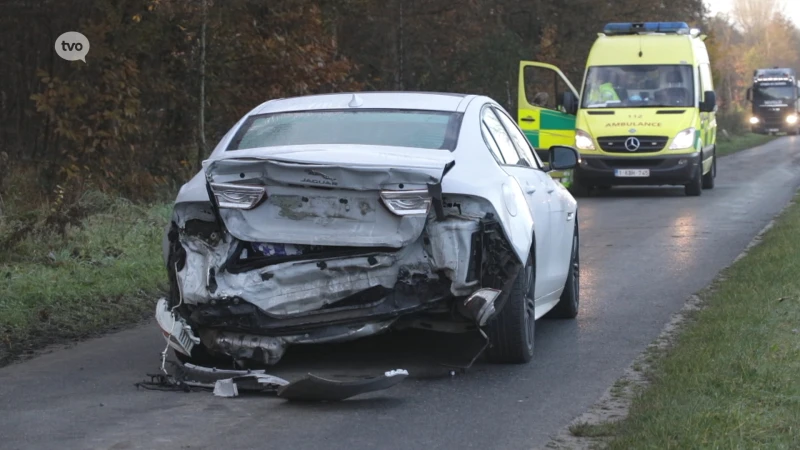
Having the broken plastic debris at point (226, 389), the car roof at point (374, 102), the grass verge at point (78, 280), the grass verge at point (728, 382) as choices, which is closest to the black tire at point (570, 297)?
the grass verge at point (728, 382)

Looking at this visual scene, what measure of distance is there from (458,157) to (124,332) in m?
2.89

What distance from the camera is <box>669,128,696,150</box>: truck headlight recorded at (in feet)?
75.5

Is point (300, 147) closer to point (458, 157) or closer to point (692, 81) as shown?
point (458, 157)

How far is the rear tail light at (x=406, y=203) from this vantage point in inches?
282

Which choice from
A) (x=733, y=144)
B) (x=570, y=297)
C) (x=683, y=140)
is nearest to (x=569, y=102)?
(x=683, y=140)

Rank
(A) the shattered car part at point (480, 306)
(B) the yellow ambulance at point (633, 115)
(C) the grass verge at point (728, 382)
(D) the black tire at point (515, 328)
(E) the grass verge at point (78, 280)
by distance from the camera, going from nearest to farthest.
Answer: (C) the grass verge at point (728, 382)
(A) the shattered car part at point (480, 306)
(D) the black tire at point (515, 328)
(E) the grass verge at point (78, 280)
(B) the yellow ambulance at point (633, 115)

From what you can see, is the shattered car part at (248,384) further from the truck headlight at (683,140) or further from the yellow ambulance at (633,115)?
the truck headlight at (683,140)

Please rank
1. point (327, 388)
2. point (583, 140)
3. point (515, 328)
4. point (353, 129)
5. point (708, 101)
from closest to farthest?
point (327, 388) → point (515, 328) → point (353, 129) → point (583, 140) → point (708, 101)

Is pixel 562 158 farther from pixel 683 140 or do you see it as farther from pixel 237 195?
pixel 683 140

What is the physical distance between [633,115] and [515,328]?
1595cm

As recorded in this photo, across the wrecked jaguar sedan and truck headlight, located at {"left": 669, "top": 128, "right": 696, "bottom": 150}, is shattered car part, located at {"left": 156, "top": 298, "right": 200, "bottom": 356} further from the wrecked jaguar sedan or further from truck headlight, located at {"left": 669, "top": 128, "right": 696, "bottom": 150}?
truck headlight, located at {"left": 669, "top": 128, "right": 696, "bottom": 150}

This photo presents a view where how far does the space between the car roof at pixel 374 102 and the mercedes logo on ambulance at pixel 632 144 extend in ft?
48.0

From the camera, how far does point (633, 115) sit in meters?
23.2

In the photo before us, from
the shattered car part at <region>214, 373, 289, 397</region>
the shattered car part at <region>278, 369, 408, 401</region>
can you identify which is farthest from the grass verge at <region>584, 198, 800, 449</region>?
the shattered car part at <region>214, 373, 289, 397</region>
